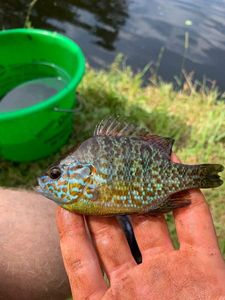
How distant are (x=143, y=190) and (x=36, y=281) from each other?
1.22 m

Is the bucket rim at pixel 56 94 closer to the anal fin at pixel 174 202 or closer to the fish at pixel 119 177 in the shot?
the fish at pixel 119 177

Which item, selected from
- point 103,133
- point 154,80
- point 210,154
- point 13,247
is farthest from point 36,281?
point 154,80

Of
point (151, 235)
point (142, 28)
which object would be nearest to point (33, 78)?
point (142, 28)

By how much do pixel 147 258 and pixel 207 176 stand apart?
2.13 ft

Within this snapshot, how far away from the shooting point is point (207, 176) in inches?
101

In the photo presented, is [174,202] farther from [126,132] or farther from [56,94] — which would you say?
[56,94]

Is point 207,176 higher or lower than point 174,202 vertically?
higher

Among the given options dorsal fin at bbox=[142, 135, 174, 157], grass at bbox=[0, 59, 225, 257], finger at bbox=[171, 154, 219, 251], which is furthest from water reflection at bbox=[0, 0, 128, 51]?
finger at bbox=[171, 154, 219, 251]

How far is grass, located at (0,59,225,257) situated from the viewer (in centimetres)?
455

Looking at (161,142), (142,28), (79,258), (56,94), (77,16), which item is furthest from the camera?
(77,16)

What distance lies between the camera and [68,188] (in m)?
2.43

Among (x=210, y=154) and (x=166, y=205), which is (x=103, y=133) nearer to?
(x=166, y=205)

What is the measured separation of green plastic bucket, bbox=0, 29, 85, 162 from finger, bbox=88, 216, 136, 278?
1652 mm

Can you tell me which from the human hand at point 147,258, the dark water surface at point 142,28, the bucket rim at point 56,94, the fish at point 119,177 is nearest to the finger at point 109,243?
the human hand at point 147,258
